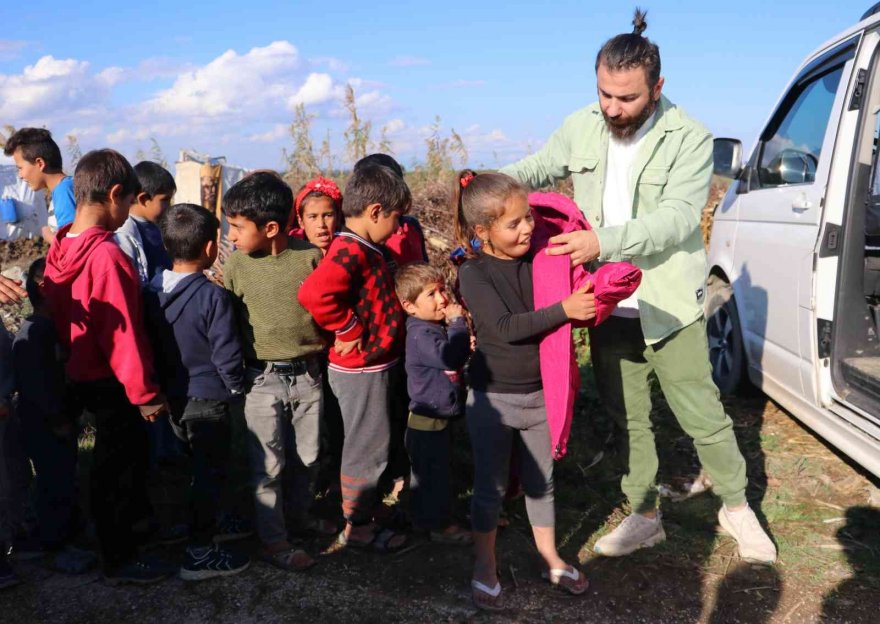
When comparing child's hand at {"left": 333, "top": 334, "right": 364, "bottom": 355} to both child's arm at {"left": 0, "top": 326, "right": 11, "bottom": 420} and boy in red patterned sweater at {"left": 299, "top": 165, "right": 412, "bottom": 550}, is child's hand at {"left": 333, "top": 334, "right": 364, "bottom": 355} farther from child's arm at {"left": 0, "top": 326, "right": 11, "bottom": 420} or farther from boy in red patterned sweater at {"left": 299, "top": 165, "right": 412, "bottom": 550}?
child's arm at {"left": 0, "top": 326, "right": 11, "bottom": 420}

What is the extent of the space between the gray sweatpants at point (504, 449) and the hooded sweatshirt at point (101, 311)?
52.2 inches

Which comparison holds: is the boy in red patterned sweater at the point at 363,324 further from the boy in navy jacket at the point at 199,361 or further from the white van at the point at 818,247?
the white van at the point at 818,247

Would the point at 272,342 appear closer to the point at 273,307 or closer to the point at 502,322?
the point at 273,307

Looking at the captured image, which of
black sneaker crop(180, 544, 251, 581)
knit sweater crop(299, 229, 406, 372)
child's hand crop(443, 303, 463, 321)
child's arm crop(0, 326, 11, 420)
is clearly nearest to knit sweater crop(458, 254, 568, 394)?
child's hand crop(443, 303, 463, 321)

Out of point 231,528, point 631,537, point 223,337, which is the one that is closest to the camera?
point 223,337

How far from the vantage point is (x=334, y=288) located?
3.06 meters

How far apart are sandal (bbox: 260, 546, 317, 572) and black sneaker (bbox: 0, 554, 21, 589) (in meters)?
1.03

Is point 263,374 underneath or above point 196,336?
underneath

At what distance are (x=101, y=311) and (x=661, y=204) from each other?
7.39 ft

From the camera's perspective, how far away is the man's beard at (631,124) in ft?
9.64

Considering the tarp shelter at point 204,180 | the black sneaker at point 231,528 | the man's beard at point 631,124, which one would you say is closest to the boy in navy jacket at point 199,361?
the black sneaker at point 231,528

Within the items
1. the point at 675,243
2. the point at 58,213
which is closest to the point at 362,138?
the point at 58,213

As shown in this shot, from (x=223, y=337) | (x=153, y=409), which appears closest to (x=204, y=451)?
(x=153, y=409)

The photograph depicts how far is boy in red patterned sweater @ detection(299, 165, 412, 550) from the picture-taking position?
3109 mm
